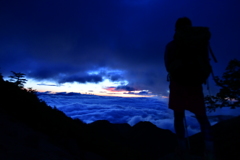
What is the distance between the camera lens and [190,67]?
2.15m

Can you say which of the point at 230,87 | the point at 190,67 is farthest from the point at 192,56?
the point at 230,87

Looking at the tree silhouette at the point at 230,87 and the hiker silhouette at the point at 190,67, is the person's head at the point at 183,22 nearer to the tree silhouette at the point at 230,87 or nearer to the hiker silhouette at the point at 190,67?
the hiker silhouette at the point at 190,67

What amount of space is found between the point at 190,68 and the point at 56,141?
4.11 metres

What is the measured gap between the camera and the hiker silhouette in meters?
2.15

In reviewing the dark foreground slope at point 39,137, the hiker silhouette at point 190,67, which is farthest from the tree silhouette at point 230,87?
the hiker silhouette at point 190,67

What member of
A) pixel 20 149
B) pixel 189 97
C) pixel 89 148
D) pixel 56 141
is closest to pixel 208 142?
pixel 189 97

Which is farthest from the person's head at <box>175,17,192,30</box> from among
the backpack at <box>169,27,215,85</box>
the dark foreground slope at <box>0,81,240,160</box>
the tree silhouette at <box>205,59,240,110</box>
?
the tree silhouette at <box>205,59,240,110</box>

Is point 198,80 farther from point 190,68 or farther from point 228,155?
point 228,155

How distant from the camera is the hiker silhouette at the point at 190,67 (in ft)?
7.04

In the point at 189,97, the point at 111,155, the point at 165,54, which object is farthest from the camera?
the point at 111,155

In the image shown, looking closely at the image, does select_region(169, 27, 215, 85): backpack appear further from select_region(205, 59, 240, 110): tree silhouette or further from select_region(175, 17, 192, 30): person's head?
select_region(205, 59, 240, 110): tree silhouette

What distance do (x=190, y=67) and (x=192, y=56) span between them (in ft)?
0.60

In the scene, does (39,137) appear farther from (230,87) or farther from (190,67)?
(230,87)

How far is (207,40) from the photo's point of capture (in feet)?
7.12
